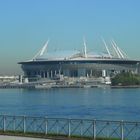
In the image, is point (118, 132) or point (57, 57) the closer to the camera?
point (118, 132)

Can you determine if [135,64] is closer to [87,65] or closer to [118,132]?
[87,65]

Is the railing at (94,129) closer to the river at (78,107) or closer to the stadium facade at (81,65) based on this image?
the river at (78,107)

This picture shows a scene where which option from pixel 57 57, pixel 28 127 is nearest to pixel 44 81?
pixel 57 57

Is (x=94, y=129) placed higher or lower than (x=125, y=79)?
higher

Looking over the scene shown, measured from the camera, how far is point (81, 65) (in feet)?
460

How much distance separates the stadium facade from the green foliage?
5236 millimetres

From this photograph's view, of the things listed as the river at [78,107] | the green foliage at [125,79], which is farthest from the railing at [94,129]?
the green foliage at [125,79]

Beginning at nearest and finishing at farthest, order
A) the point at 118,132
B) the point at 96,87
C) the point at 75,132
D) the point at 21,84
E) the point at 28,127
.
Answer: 1. the point at 118,132
2. the point at 75,132
3. the point at 28,127
4. the point at 96,87
5. the point at 21,84

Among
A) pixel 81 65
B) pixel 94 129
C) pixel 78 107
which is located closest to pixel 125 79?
pixel 81 65

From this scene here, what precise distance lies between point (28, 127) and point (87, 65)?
122 meters

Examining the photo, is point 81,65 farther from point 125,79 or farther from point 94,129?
point 94,129

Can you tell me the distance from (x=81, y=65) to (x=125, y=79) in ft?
46.2

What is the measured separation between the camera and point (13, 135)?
50.8 ft

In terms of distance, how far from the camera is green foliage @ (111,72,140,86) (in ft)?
430
